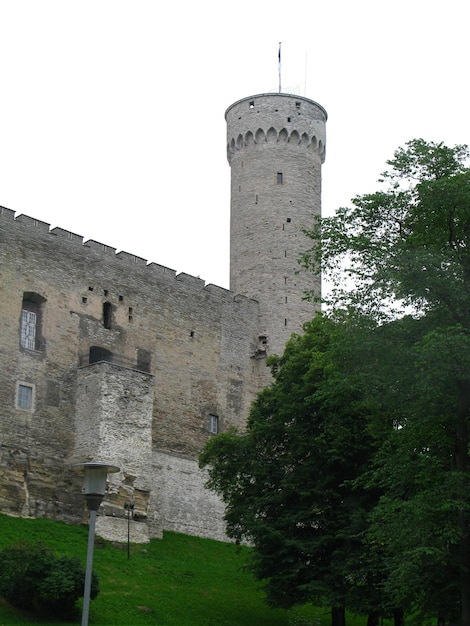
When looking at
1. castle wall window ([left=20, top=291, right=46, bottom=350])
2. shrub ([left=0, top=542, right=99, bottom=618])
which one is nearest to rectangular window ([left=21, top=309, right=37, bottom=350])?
castle wall window ([left=20, top=291, right=46, bottom=350])

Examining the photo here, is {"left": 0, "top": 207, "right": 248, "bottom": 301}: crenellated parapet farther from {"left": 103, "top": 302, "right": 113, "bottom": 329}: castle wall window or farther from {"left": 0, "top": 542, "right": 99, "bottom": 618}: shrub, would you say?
{"left": 0, "top": 542, "right": 99, "bottom": 618}: shrub

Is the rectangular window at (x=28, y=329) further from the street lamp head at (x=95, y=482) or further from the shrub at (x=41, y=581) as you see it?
the street lamp head at (x=95, y=482)

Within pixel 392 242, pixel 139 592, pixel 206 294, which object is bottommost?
pixel 139 592

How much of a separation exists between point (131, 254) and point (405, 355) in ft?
77.5

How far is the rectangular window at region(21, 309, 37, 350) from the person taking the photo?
140 feet

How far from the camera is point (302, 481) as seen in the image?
34.6 metres

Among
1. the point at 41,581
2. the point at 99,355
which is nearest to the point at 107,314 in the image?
the point at 99,355

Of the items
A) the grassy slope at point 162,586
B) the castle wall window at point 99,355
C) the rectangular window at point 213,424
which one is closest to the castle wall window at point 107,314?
the castle wall window at point 99,355

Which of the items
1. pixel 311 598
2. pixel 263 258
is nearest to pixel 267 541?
pixel 311 598

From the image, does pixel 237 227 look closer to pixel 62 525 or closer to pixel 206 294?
pixel 206 294

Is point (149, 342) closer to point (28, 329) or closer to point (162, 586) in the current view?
point (28, 329)

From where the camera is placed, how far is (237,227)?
53.7 metres

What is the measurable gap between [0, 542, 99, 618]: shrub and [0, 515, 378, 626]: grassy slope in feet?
1.67

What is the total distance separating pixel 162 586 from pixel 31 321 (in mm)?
12640
